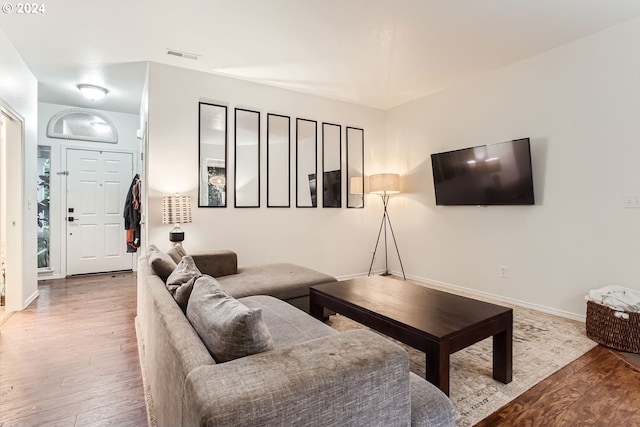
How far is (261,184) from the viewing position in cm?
420

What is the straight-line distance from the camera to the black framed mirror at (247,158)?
4031mm

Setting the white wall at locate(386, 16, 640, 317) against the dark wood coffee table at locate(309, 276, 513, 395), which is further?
the white wall at locate(386, 16, 640, 317)

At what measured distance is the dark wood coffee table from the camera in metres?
1.68

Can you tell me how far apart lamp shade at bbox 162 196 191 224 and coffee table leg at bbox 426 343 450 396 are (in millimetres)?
2811

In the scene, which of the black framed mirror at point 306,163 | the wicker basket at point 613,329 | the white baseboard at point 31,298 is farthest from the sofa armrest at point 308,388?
the white baseboard at point 31,298

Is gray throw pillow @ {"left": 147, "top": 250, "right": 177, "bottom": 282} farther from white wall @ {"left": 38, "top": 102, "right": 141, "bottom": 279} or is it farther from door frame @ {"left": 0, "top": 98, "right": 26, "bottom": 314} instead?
white wall @ {"left": 38, "top": 102, "right": 141, "bottom": 279}

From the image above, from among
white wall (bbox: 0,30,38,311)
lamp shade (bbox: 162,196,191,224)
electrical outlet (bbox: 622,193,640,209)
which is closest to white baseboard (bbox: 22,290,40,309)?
white wall (bbox: 0,30,38,311)

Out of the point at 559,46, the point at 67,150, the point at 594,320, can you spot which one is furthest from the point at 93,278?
the point at 559,46

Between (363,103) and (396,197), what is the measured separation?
1592 millimetres

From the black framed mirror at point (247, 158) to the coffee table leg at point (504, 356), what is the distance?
304cm

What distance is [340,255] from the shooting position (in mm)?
4863

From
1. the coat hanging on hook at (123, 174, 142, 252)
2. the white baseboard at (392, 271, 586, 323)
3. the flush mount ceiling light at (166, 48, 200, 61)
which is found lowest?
the white baseboard at (392, 271, 586, 323)

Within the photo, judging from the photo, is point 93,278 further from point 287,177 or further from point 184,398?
point 184,398

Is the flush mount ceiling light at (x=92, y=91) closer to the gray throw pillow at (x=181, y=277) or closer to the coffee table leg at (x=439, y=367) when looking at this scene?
the gray throw pillow at (x=181, y=277)
